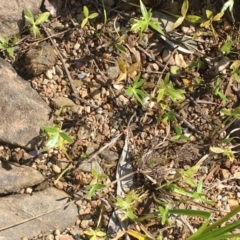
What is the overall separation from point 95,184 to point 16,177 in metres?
0.39

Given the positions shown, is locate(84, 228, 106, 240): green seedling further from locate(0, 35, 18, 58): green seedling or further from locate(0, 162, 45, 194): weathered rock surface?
locate(0, 35, 18, 58): green seedling

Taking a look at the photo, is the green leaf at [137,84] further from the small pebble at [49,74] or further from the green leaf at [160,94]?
the small pebble at [49,74]

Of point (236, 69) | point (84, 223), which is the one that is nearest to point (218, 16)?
point (236, 69)

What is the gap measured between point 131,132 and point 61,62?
52 centimetres

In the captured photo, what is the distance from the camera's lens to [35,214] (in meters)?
2.37

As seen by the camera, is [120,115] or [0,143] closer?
[0,143]

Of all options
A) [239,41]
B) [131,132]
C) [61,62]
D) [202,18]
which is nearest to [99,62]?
[61,62]

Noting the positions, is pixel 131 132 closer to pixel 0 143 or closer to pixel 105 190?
pixel 105 190

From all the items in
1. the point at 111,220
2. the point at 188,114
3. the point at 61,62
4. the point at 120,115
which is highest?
the point at 61,62

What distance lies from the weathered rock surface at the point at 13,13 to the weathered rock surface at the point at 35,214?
827 mm

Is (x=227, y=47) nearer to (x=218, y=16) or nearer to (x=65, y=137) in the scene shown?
(x=218, y=16)

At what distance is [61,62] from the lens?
2.53 meters

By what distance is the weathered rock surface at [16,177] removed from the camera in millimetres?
2348

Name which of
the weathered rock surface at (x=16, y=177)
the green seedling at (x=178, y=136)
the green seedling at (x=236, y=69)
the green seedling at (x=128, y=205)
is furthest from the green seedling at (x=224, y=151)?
the weathered rock surface at (x=16, y=177)
